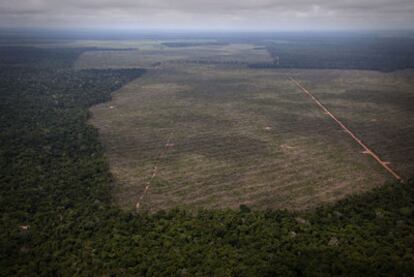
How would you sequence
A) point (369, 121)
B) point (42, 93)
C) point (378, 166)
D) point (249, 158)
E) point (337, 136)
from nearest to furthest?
1. point (378, 166)
2. point (249, 158)
3. point (337, 136)
4. point (369, 121)
5. point (42, 93)

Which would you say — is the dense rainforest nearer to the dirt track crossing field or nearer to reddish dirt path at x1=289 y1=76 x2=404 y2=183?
the dirt track crossing field

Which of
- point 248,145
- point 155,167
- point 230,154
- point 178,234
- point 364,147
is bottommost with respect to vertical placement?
point 178,234

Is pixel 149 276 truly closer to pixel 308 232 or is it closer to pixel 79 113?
pixel 308 232

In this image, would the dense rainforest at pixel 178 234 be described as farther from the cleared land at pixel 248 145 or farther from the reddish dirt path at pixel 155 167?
the cleared land at pixel 248 145

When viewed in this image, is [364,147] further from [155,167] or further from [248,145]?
[155,167]

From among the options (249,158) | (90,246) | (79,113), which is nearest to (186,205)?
(90,246)

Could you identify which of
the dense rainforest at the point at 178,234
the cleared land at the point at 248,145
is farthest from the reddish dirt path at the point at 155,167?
the dense rainforest at the point at 178,234

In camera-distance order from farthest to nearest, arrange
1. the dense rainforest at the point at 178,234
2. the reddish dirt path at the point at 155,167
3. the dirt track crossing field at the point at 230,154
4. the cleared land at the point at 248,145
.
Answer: the cleared land at the point at 248,145
the dirt track crossing field at the point at 230,154
the reddish dirt path at the point at 155,167
the dense rainforest at the point at 178,234

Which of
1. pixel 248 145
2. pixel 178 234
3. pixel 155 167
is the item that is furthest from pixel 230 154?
pixel 178 234
